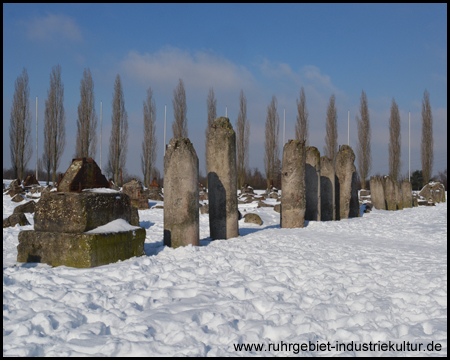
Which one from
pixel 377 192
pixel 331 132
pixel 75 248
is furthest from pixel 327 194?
pixel 331 132

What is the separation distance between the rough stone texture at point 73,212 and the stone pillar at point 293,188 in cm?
541

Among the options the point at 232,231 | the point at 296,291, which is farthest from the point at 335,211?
the point at 296,291

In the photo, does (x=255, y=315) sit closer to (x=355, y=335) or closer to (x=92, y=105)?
(x=355, y=335)

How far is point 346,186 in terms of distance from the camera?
12.9 metres

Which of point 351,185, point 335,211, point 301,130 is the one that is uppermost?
point 301,130

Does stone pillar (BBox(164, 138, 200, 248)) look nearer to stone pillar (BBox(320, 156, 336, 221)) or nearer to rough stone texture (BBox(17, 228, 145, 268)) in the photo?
rough stone texture (BBox(17, 228, 145, 268))

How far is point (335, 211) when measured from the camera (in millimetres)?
12117

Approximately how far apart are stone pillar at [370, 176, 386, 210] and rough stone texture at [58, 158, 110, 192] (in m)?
14.0

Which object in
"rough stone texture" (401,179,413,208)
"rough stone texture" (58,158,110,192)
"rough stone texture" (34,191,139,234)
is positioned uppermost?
"rough stone texture" (58,158,110,192)

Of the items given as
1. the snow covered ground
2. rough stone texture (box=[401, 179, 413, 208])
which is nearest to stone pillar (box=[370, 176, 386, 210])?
rough stone texture (box=[401, 179, 413, 208])

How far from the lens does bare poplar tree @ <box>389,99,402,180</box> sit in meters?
30.3

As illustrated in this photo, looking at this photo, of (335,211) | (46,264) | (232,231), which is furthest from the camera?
(335,211)

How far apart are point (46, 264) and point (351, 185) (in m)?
11.4

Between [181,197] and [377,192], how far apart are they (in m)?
12.9
